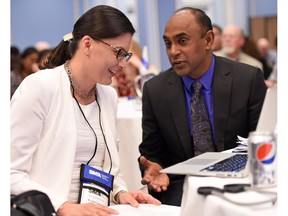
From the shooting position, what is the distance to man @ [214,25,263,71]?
7.30 metres

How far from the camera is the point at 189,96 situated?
307cm

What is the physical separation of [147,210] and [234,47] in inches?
218

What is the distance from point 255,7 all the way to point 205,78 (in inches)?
334

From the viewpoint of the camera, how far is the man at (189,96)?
302 cm

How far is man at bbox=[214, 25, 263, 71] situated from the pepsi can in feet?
18.2

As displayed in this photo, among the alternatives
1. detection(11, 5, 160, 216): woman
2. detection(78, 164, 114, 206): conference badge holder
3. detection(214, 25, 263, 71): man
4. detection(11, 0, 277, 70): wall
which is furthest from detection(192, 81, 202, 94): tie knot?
detection(11, 0, 277, 70): wall

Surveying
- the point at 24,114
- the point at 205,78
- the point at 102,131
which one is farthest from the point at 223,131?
the point at 24,114

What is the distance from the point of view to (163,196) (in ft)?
9.39

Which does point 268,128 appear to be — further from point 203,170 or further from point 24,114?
point 24,114

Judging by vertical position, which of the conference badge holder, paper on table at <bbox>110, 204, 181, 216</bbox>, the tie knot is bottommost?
paper on table at <bbox>110, 204, 181, 216</bbox>

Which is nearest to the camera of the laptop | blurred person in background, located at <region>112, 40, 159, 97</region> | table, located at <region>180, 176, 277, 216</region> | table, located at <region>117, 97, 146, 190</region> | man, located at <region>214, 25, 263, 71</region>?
table, located at <region>180, 176, 277, 216</region>

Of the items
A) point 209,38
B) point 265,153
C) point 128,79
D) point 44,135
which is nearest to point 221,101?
point 209,38

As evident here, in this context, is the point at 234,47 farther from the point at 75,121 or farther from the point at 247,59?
the point at 75,121

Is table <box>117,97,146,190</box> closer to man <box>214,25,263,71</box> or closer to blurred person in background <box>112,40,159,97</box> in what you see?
blurred person in background <box>112,40,159,97</box>
